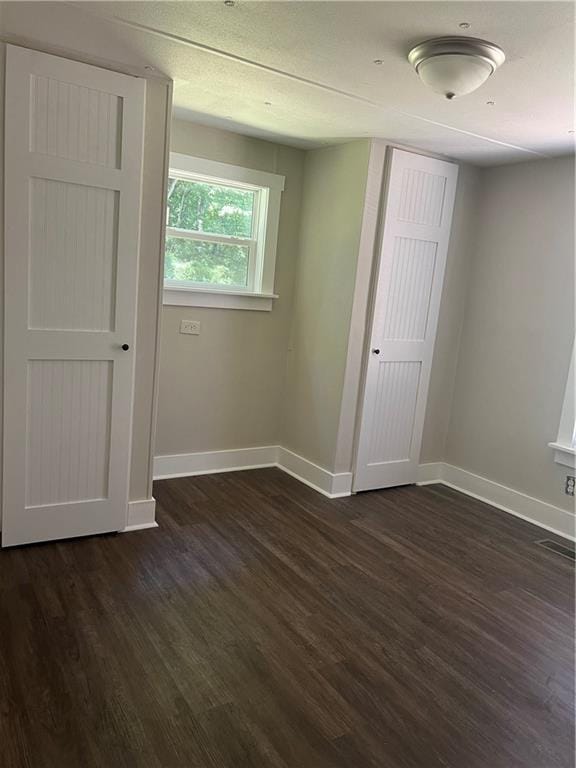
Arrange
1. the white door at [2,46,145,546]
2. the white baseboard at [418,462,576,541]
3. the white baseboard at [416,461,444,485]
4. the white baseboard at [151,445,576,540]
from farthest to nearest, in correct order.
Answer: the white baseboard at [416,461,444,485]
the white baseboard at [151,445,576,540]
the white baseboard at [418,462,576,541]
the white door at [2,46,145,546]

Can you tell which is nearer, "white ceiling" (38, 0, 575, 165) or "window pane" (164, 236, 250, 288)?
"white ceiling" (38, 0, 575, 165)

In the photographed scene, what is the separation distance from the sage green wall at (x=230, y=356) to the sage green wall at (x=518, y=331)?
55.6 inches

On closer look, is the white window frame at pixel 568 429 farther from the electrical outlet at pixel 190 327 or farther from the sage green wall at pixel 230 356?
the electrical outlet at pixel 190 327

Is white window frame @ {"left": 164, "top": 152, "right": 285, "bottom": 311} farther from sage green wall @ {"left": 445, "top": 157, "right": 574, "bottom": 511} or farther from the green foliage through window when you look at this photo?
sage green wall @ {"left": 445, "top": 157, "right": 574, "bottom": 511}

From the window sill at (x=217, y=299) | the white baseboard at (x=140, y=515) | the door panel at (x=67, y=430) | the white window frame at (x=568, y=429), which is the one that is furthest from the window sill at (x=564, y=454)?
the door panel at (x=67, y=430)

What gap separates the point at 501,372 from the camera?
13.3ft

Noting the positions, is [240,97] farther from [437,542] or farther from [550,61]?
[437,542]

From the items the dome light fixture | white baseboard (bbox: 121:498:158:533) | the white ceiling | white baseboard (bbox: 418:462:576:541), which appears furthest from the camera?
white baseboard (bbox: 418:462:576:541)

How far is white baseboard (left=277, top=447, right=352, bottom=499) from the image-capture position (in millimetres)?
3930

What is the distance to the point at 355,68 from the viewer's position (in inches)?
96.1

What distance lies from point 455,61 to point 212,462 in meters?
2.99

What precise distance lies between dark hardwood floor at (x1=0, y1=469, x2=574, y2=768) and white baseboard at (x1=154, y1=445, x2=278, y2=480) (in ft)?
1.70

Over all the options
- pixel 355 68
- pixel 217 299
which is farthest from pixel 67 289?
pixel 355 68

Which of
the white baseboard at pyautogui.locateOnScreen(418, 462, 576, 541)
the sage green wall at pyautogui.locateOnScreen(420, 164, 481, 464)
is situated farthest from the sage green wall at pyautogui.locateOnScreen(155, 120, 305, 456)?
the white baseboard at pyautogui.locateOnScreen(418, 462, 576, 541)
